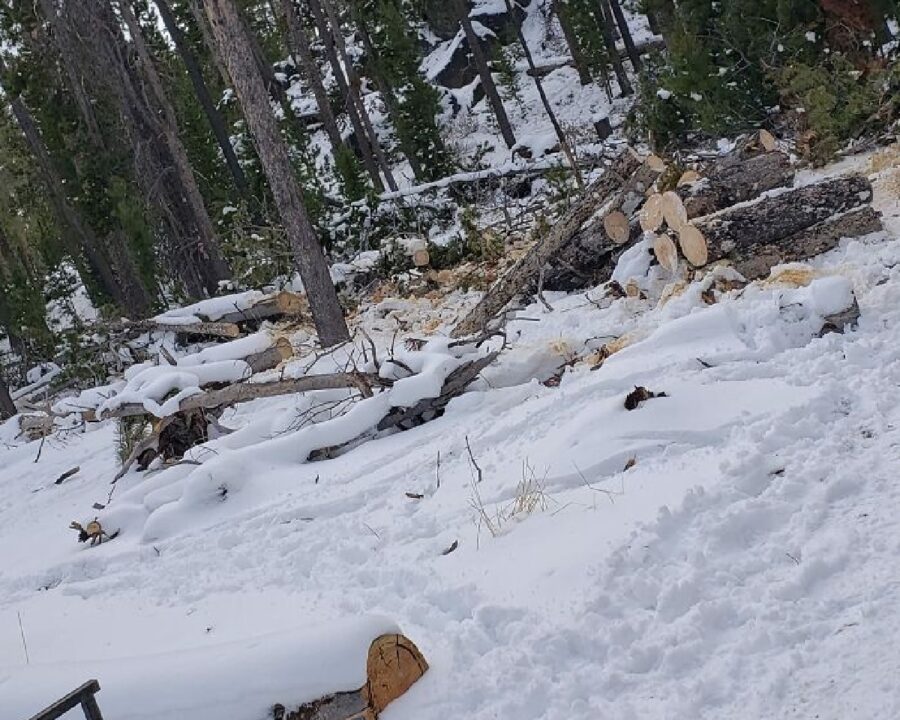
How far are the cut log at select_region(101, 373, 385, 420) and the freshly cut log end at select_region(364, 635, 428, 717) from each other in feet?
12.5

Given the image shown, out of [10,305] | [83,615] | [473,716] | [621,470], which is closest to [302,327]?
[83,615]

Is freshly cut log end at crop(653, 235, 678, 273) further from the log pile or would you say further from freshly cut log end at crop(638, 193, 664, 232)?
freshly cut log end at crop(638, 193, 664, 232)

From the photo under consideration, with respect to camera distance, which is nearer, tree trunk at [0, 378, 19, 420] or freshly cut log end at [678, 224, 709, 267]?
freshly cut log end at [678, 224, 709, 267]

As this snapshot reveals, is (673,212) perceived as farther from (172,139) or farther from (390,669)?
(172,139)

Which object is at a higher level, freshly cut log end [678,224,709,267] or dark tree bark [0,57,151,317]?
dark tree bark [0,57,151,317]

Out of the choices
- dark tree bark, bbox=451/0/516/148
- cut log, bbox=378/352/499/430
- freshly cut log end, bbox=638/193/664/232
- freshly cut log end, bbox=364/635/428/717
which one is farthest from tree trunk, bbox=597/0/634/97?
freshly cut log end, bbox=364/635/428/717

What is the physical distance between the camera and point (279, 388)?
6.76 meters

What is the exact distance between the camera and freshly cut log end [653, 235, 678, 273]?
7203 millimetres

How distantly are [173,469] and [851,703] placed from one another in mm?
5206

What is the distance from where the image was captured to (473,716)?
2.52 m

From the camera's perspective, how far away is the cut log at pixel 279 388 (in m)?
6.46

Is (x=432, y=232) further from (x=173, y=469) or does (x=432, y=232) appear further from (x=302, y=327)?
(x=173, y=469)

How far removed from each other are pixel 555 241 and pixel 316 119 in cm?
2544

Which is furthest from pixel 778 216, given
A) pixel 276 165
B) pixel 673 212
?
pixel 276 165
